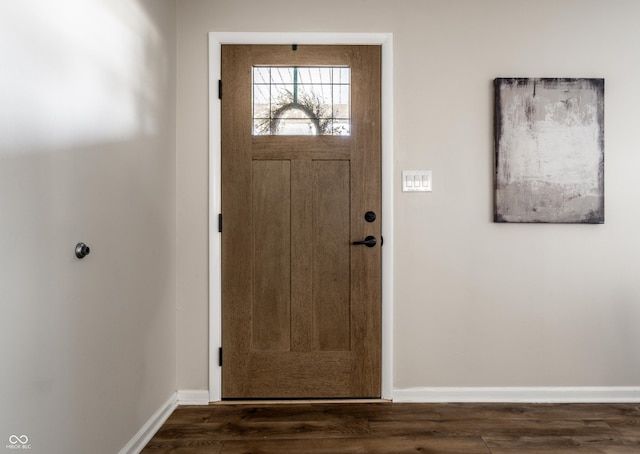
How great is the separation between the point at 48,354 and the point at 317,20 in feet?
6.77

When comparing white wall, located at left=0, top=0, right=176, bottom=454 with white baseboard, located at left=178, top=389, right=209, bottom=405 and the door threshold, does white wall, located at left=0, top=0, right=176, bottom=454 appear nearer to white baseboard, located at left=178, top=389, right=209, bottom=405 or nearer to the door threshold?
white baseboard, located at left=178, top=389, right=209, bottom=405

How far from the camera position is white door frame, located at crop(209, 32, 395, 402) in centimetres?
229

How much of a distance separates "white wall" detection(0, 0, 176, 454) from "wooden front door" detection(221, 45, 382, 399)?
0.38 metres

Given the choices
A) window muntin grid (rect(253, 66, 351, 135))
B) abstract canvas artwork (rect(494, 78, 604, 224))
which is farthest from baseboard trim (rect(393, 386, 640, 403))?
window muntin grid (rect(253, 66, 351, 135))

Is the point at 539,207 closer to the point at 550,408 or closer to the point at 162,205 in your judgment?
the point at 550,408

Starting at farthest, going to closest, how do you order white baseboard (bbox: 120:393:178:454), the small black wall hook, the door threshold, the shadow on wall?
the door threshold < white baseboard (bbox: 120:393:178:454) < the small black wall hook < the shadow on wall

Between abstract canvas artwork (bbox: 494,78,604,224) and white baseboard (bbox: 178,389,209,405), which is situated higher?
abstract canvas artwork (bbox: 494,78,604,224)

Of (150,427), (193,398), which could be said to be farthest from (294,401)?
(150,427)

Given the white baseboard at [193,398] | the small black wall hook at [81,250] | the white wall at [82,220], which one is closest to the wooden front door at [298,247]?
the white baseboard at [193,398]

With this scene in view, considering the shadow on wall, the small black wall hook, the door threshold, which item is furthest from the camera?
the door threshold

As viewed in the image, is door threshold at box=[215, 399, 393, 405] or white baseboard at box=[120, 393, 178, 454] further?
door threshold at box=[215, 399, 393, 405]

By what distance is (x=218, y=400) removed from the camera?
7.51 ft

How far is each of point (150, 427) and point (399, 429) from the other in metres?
1.21

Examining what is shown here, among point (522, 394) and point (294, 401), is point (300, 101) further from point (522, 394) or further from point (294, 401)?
point (522, 394)
